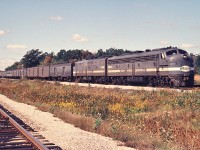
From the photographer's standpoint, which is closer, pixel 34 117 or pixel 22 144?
pixel 22 144

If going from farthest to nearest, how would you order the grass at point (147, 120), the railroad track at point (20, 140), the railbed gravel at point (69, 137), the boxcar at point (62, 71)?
the boxcar at point (62, 71)
the grass at point (147, 120)
the railbed gravel at point (69, 137)
the railroad track at point (20, 140)

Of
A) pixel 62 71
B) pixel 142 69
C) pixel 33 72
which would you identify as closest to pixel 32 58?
pixel 33 72

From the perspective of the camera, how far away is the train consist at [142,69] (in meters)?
26.7

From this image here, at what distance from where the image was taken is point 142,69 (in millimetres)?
31672

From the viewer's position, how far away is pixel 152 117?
14.3 meters

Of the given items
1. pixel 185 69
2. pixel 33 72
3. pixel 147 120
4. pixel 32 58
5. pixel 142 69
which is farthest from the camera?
pixel 32 58

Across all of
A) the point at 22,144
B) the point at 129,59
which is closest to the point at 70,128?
the point at 22,144

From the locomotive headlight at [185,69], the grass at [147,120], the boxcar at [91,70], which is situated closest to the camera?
the grass at [147,120]

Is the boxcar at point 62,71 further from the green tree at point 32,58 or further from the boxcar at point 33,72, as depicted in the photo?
the green tree at point 32,58

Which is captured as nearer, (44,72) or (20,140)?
(20,140)

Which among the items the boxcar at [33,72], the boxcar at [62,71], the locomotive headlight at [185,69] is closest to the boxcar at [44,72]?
the boxcar at [62,71]

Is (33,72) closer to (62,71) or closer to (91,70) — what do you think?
(62,71)

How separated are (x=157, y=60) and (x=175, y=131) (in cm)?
1849

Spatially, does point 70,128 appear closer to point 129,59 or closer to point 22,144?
point 22,144
